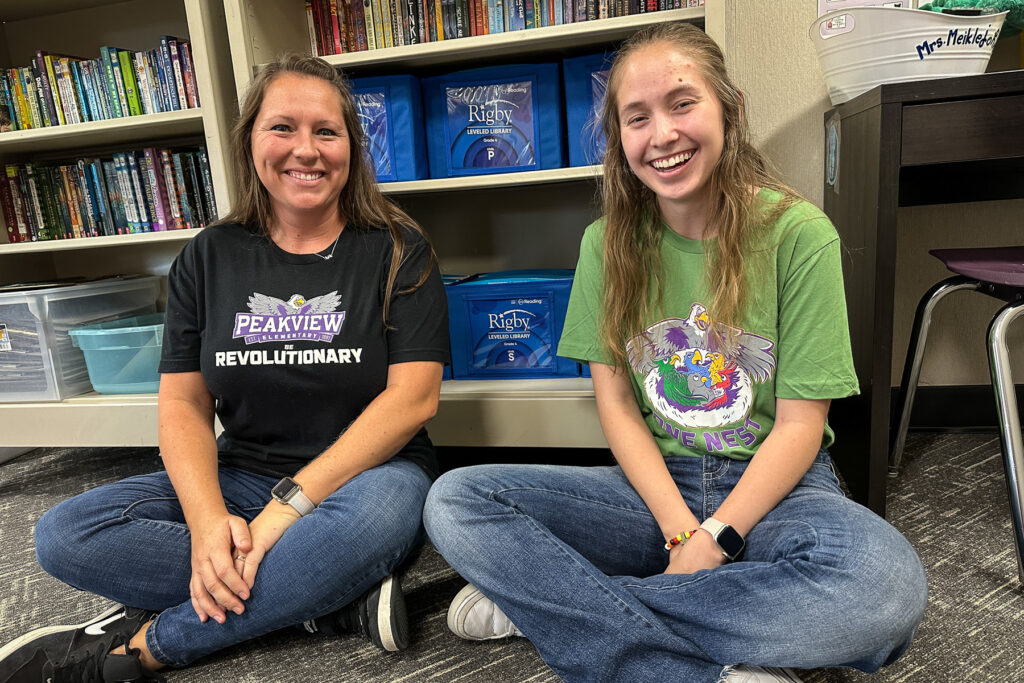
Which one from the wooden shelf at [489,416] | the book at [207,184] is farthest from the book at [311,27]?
the wooden shelf at [489,416]

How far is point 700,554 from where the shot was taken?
2.74ft

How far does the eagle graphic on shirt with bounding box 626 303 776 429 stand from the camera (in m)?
0.93

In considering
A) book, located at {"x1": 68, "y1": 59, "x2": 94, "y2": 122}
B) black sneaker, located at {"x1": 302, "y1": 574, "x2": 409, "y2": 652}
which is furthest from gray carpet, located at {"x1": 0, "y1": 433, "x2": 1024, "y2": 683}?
book, located at {"x1": 68, "y1": 59, "x2": 94, "y2": 122}

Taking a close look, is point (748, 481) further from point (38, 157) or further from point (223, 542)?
point (38, 157)

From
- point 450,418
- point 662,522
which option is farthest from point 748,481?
point 450,418

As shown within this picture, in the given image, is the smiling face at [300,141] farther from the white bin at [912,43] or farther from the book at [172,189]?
the white bin at [912,43]

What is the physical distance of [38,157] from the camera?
74.2 inches

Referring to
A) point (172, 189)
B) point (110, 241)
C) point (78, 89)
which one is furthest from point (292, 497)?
point (78, 89)

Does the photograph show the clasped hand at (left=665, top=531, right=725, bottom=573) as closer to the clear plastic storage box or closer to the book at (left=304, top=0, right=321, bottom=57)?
the book at (left=304, top=0, right=321, bottom=57)

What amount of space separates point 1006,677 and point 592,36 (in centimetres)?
115

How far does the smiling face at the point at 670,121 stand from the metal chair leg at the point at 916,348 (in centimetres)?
67

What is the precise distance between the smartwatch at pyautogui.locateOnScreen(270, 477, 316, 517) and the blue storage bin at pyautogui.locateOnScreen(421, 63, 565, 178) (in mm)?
742

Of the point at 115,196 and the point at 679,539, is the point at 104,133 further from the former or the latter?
the point at 679,539

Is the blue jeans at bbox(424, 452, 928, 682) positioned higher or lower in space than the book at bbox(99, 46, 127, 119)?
lower
